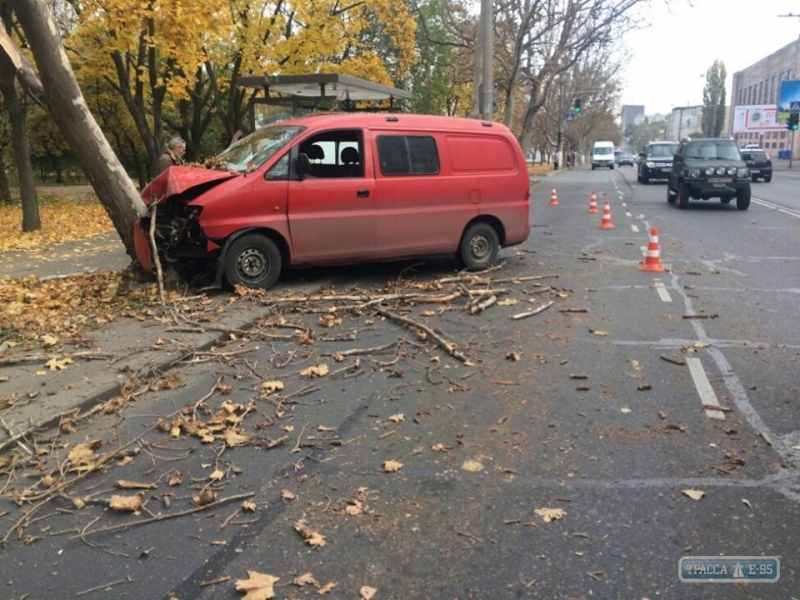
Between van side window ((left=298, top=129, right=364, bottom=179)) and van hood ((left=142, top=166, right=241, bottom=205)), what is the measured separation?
102 cm

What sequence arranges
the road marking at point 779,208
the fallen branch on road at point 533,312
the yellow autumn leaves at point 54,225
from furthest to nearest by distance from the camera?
1. the road marking at point 779,208
2. the yellow autumn leaves at point 54,225
3. the fallen branch on road at point 533,312

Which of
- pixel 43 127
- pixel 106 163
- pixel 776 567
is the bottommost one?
pixel 776 567

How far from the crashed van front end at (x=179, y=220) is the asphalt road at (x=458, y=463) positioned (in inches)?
50.0

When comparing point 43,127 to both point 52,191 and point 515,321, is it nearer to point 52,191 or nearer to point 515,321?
point 52,191

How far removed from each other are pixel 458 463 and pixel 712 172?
58.7 feet

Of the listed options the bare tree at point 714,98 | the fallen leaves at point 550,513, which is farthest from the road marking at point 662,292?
the bare tree at point 714,98

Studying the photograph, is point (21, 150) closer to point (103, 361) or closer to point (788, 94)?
point (103, 361)

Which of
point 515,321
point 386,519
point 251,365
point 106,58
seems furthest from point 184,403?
point 106,58

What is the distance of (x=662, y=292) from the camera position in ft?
29.4

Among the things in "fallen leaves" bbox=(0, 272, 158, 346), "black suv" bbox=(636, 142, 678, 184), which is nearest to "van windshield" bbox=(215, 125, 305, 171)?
"fallen leaves" bbox=(0, 272, 158, 346)

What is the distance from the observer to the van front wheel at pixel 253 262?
8.45 metres

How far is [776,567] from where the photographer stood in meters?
3.19

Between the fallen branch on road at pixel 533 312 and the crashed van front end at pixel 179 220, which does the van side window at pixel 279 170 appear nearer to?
the crashed van front end at pixel 179 220

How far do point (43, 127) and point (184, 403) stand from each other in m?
31.8
